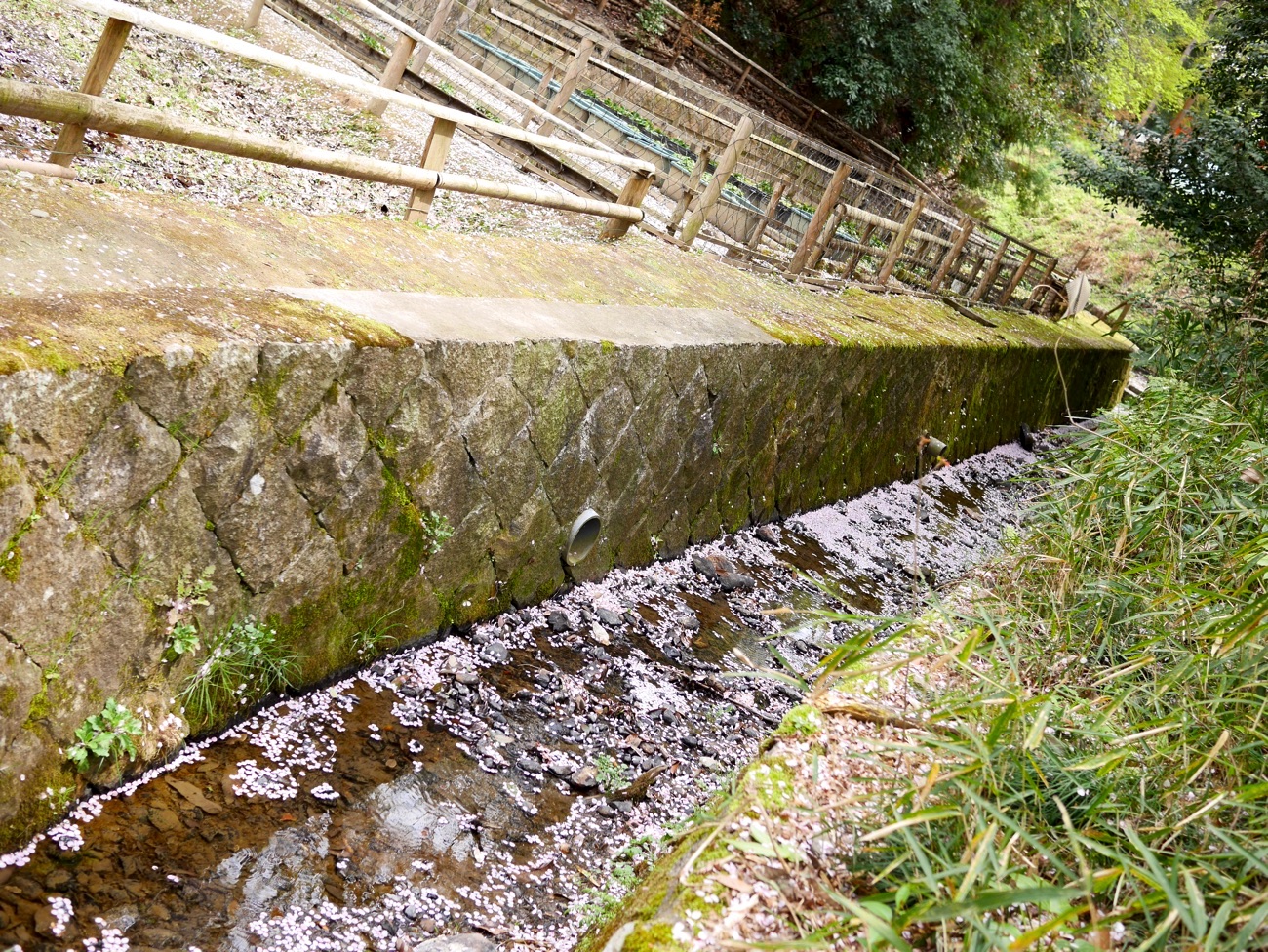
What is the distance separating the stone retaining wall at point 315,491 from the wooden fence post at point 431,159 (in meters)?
1.39

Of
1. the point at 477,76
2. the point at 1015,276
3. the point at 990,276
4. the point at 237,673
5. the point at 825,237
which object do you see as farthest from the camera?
the point at 1015,276

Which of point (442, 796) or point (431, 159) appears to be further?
point (431, 159)

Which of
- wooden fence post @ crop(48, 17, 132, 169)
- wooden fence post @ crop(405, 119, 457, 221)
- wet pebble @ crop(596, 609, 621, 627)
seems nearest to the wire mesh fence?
wooden fence post @ crop(405, 119, 457, 221)

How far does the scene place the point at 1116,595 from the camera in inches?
138

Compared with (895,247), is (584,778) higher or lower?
lower

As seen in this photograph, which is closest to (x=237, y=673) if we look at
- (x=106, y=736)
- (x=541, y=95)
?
(x=106, y=736)

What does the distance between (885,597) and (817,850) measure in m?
4.93

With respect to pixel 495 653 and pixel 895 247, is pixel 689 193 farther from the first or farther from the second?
pixel 495 653

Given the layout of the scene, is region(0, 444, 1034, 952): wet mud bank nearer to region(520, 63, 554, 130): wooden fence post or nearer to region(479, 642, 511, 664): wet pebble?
region(479, 642, 511, 664): wet pebble

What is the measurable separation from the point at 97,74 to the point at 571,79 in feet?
22.5

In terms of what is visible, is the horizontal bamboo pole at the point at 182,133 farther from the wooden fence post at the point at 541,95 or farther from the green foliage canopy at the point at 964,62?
the green foliage canopy at the point at 964,62

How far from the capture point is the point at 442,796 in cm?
337

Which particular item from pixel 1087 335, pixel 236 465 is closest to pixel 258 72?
pixel 236 465

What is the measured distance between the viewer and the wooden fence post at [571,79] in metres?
9.77
